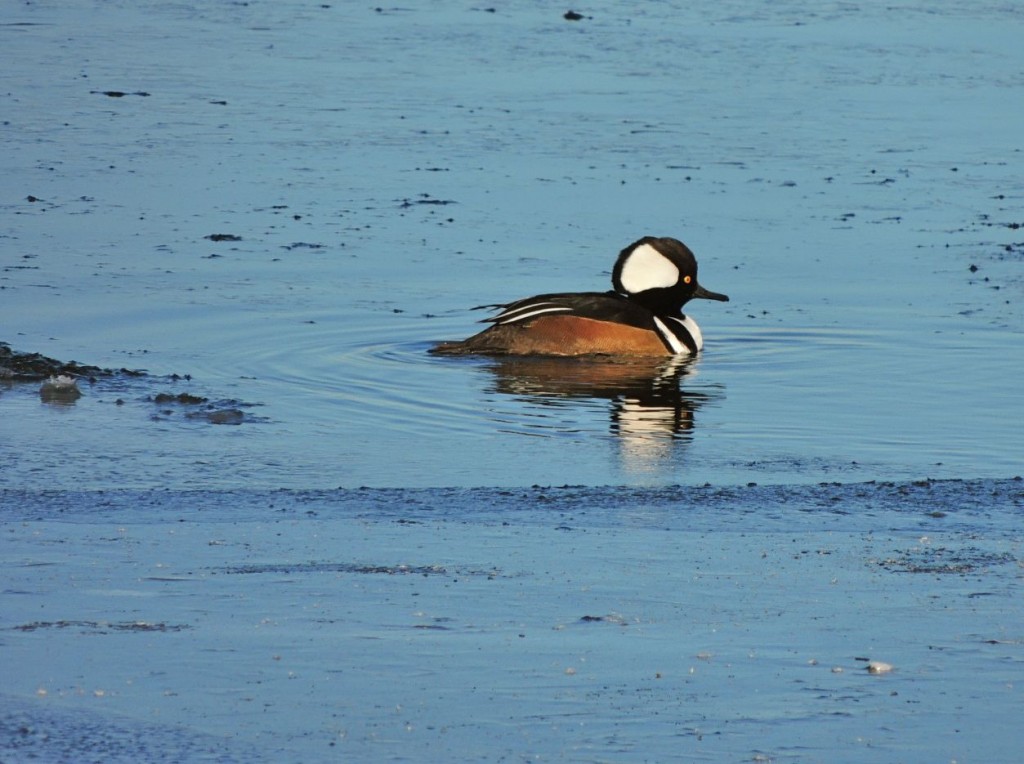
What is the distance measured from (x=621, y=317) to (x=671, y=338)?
38 cm

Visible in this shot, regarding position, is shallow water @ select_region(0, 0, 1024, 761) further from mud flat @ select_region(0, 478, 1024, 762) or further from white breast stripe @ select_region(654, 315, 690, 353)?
white breast stripe @ select_region(654, 315, 690, 353)

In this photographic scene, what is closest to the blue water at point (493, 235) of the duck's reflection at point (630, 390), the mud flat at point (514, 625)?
the duck's reflection at point (630, 390)

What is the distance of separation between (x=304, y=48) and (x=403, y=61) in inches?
58.8

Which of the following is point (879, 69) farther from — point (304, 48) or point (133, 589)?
point (133, 589)

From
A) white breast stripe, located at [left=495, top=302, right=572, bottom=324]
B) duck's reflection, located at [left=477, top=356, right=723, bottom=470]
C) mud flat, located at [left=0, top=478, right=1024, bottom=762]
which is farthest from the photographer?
white breast stripe, located at [left=495, top=302, right=572, bottom=324]

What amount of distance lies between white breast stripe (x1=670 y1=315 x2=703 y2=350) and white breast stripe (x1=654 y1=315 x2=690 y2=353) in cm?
8

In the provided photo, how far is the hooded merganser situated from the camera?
11695 millimetres

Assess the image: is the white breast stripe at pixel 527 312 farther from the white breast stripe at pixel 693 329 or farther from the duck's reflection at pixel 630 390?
the white breast stripe at pixel 693 329

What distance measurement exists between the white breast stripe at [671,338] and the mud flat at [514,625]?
417 centimetres

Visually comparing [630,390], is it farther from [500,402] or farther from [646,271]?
[646,271]

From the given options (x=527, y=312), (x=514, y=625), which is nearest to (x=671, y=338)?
(x=527, y=312)

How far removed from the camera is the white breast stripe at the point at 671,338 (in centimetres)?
1198

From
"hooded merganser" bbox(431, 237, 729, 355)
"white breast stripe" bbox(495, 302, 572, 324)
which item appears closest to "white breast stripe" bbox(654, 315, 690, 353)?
"hooded merganser" bbox(431, 237, 729, 355)

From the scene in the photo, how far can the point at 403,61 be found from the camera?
20469 mm
